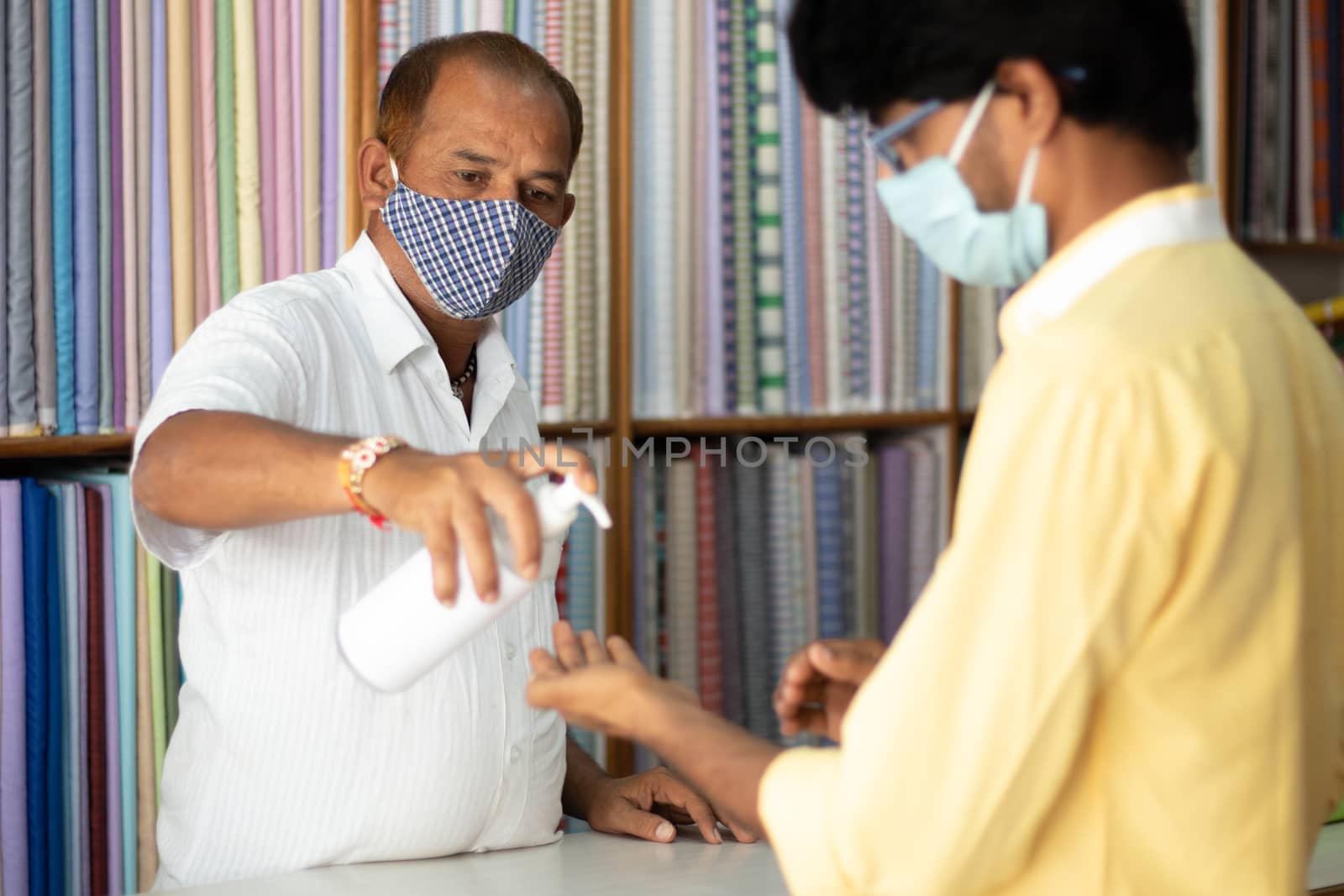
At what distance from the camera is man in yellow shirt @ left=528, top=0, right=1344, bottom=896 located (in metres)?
0.68

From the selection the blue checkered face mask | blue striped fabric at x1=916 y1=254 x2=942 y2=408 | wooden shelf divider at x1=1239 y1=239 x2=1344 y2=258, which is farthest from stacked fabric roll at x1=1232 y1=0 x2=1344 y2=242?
the blue checkered face mask

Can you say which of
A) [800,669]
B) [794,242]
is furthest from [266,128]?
[800,669]

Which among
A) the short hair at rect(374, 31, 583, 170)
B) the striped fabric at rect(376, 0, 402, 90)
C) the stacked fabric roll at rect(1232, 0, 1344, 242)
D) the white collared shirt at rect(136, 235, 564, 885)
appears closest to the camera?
the white collared shirt at rect(136, 235, 564, 885)

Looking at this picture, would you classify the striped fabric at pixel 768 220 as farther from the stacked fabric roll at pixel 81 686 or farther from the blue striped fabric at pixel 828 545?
the stacked fabric roll at pixel 81 686

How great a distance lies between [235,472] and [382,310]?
1.53 ft

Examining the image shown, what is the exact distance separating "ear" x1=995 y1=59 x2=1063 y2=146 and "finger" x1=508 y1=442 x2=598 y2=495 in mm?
342

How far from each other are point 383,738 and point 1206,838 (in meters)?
0.84

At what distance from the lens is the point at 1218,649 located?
0.72m

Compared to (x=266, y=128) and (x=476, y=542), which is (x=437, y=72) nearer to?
(x=266, y=128)

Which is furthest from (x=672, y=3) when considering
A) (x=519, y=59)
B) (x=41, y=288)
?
(x=41, y=288)

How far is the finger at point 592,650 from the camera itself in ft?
3.12

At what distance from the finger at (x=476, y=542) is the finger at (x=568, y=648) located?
0.32 feet

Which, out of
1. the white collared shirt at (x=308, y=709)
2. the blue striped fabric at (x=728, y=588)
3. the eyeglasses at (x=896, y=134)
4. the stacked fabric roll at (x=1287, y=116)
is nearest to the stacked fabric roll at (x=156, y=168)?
the white collared shirt at (x=308, y=709)

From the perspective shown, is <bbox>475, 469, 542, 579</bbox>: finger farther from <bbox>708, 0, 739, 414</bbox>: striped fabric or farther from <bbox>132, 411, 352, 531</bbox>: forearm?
<bbox>708, 0, 739, 414</bbox>: striped fabric
